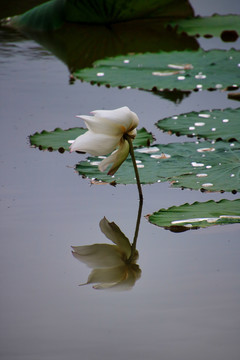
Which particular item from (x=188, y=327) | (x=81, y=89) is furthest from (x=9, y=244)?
(x=81, y=89)

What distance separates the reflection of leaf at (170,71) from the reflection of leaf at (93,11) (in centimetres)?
79

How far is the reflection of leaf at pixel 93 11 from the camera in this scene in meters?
3.59

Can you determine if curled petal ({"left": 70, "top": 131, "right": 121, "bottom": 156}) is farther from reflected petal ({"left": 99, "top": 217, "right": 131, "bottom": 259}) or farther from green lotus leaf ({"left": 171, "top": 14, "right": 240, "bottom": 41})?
green lotus leaf ({"left": 171, "top": 14, "right": 240, "bottom": 41})

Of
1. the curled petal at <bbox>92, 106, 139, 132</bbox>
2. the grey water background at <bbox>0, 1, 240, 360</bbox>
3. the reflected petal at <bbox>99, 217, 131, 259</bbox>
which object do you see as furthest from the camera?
the curled petal at <bbox>92, 106, 139, 132</bbox>

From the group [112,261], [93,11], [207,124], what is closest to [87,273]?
[112,261]

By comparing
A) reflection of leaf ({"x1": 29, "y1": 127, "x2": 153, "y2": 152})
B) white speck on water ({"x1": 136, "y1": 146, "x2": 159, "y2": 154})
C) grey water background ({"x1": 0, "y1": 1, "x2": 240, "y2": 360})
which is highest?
reflection of leaf ({"x1": 29, "y1": 127, "x2": 153, "y2": 152})

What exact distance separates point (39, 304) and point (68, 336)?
0.12m

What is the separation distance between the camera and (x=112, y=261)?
4.23 ft

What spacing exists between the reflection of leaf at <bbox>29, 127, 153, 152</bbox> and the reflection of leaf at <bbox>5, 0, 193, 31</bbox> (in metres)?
1.74

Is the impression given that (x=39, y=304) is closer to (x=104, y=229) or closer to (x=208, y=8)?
(x=104, y=229)

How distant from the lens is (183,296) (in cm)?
113

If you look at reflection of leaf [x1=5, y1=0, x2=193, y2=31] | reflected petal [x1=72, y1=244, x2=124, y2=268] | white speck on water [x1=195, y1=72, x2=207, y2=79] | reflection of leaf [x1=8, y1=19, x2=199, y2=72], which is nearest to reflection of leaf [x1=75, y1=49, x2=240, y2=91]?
white speck on water [x1=195, y1=72, x2=207, y2=79]

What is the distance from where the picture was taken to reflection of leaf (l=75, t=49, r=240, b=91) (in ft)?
8.05

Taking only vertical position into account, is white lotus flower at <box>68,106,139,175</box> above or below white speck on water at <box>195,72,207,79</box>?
below
